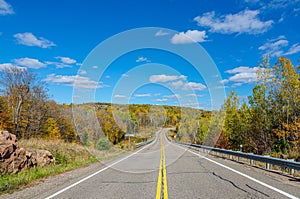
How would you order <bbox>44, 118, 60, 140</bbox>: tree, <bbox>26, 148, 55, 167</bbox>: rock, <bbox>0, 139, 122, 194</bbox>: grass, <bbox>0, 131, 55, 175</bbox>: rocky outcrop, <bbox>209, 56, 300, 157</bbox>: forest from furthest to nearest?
<bbox>44, 118, 60, 140</bbox>: tree
<bbox>209, 56, 300, 157</bbox>: forest
<bbox>26, 148, 55, 167</bbox>: rock
<bbox>0, 131, 55, 175</bbox>: rocky outcrop
<bbox>0, 139, 122, 194</bbox>: grass

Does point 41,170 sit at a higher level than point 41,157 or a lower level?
lower

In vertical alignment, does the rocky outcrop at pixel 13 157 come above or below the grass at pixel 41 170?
above

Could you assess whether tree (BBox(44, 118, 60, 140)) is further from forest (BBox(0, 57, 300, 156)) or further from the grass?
the grass

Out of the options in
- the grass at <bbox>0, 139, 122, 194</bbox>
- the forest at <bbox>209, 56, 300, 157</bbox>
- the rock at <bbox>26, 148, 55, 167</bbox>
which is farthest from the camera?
the forest at <bbox>209, 56, 300, 157</bbox>

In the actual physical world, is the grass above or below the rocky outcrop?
below

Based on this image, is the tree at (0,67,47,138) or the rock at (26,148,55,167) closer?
the rock at (26,148,55,167)

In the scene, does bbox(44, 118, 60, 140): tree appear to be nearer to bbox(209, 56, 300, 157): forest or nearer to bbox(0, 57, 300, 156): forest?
bbox(0, 57, 300, 156): forest

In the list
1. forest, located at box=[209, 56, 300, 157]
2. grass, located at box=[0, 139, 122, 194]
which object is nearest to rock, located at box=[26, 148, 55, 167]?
grass, located at box=[0, 139, 122, 194]

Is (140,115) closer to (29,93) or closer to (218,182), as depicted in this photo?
(29,93)

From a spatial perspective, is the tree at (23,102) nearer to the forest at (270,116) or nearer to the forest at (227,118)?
the forest at (227,118)

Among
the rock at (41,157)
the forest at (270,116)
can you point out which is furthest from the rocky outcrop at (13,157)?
the forest at (270,116)

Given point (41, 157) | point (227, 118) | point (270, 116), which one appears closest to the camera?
point (41, 157)

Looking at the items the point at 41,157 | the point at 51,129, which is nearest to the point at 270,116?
the point at 41,157

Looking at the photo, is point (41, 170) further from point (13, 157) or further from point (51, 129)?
point (51, 129)
